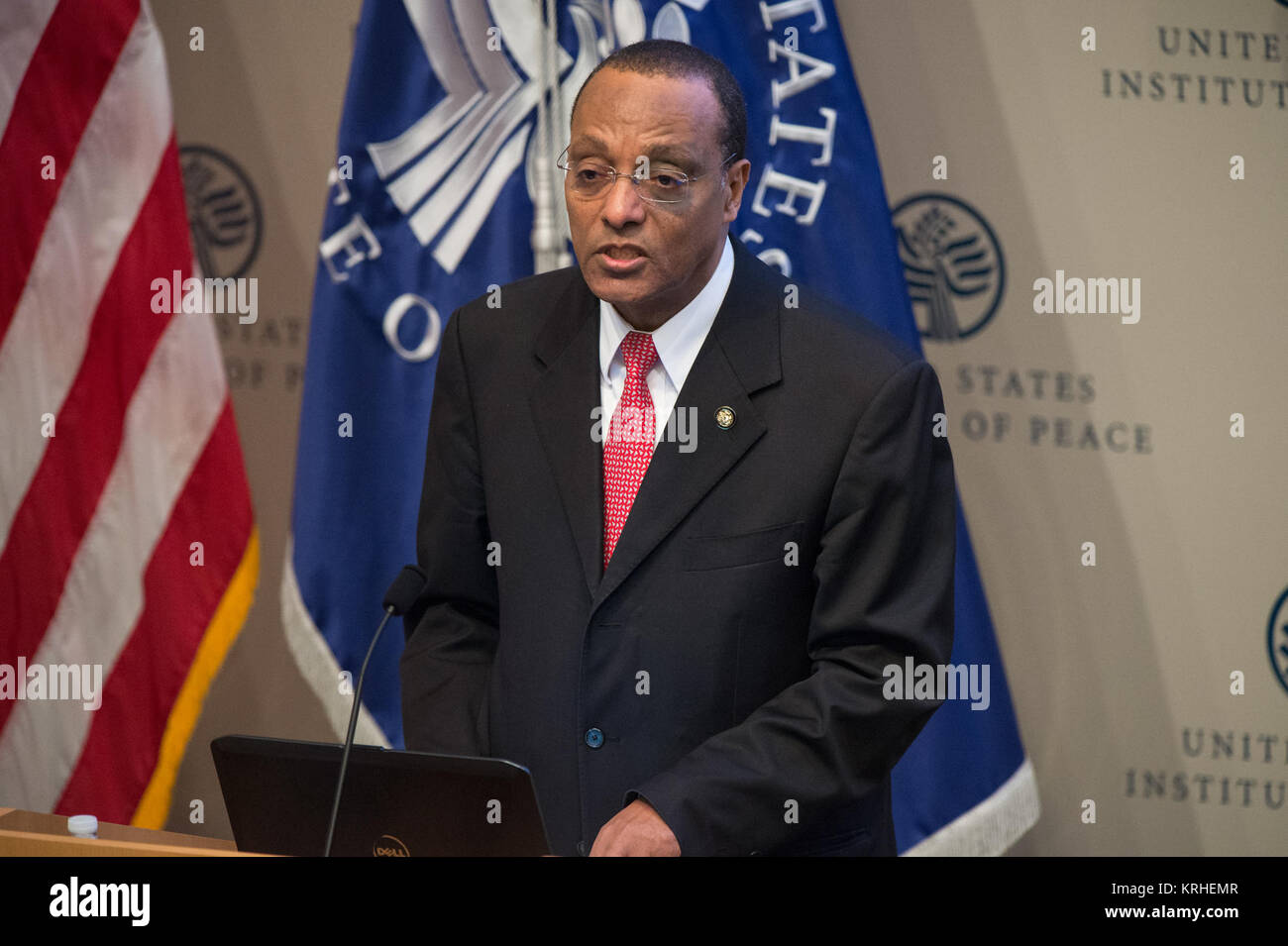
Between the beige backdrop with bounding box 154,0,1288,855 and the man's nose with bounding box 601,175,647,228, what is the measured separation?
1.36 meters

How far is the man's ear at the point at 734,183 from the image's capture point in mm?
1795

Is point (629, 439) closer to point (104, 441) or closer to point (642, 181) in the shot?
point (642, 181)

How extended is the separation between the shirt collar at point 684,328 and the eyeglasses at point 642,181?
171 millimetres

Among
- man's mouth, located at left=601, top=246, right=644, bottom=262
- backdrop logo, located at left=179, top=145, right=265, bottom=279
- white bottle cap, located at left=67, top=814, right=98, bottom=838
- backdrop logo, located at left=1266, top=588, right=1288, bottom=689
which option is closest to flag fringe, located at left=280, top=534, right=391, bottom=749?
backdrop logo, located at left=179, top=145, right=265, bottom=279

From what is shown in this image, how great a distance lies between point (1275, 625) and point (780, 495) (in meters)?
1.67

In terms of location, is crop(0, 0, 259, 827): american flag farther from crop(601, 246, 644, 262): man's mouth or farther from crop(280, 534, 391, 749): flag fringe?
crop(601, 246, 644, 262): man's mouth

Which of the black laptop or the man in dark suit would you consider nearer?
the black laptop

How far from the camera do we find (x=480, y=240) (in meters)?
2.84

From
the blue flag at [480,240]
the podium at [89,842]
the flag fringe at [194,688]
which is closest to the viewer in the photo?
the podium at [89,842]

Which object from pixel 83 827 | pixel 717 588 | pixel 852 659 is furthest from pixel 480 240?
pixel 83 827

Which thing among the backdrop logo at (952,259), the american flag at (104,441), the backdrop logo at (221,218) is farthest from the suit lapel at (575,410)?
the backdrop logo at (221,218)

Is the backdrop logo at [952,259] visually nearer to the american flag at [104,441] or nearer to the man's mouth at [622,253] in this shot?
the man's mouth at [622,253]

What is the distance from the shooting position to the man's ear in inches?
70.7
